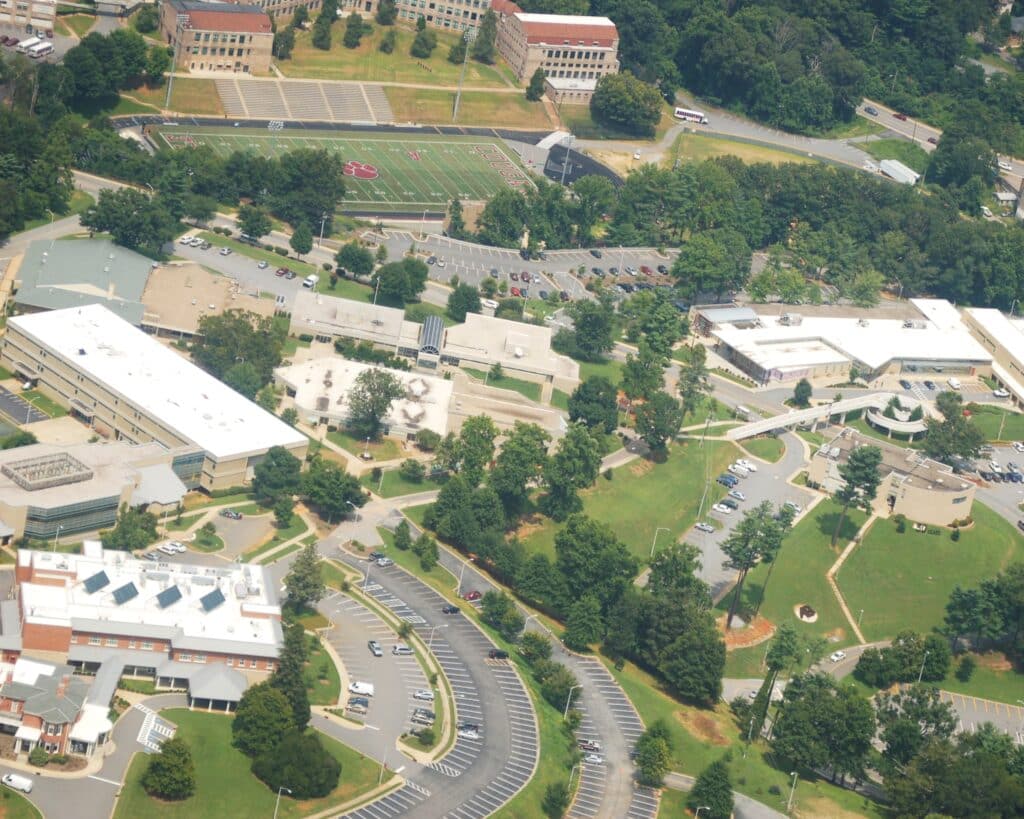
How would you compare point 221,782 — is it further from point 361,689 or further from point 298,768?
point 361,689

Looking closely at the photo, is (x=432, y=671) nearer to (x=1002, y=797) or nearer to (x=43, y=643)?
(x=43, y=643)

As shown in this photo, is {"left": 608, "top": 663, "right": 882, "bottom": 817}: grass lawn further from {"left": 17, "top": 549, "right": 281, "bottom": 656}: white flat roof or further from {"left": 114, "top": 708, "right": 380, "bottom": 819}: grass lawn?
{"left": 17, "top": 549, "right": 281, "bottom": 656}: white flat roof

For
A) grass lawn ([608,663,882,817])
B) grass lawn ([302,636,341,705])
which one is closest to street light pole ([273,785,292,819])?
grass lawn ([302,636,341,705])

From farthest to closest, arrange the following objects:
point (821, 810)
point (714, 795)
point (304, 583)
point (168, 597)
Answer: point (304, 583) < point (821, 810) < point (168, 597) < point (714, 795)

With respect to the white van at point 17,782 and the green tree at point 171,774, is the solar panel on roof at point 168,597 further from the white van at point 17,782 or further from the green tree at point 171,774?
the white van at point 17,782

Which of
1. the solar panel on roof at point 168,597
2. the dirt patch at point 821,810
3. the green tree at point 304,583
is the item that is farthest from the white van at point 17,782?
the dirt patch at point 821,810

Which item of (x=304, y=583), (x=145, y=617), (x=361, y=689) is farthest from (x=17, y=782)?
(x=304, y=583)
